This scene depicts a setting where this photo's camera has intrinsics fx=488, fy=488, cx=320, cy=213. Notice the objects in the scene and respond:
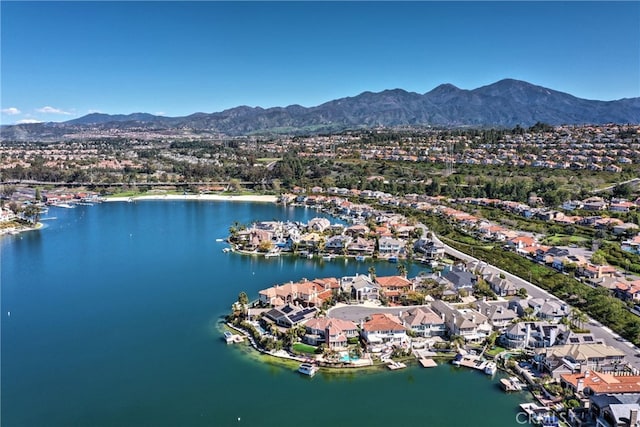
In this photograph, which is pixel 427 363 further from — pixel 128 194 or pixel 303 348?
pixel 128 194

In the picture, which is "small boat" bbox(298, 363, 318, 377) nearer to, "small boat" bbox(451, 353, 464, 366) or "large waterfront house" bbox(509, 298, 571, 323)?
"small boat" bbox(451, 353, 464, 366)

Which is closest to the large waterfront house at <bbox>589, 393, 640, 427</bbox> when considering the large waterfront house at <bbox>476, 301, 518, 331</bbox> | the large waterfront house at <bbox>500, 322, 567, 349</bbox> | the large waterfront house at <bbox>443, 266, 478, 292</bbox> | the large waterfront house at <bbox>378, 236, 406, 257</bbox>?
the large waterfront house at <bbox>500, 322, 567, 349</bbox>

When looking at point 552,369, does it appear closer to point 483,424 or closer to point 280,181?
point 483,424

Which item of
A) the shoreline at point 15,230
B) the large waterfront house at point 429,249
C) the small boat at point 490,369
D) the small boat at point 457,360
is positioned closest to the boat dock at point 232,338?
the small boat at point 457,360

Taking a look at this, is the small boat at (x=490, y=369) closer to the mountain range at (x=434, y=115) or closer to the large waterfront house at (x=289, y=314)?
the large waterfront house at (x=289, y=314)

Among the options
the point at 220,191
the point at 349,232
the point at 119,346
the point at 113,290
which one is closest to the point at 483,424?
the point at 119,346

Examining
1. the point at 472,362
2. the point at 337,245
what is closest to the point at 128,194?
the point at 337,245
